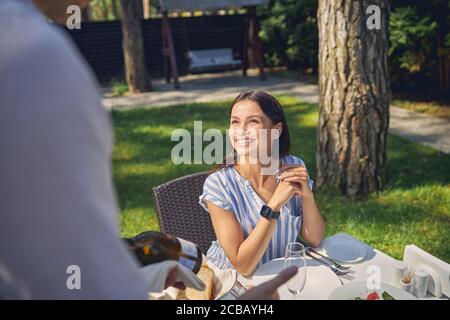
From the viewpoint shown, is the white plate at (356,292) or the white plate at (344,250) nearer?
the white plate at (356,292)

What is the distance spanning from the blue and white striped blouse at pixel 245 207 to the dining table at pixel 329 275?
0.29 m

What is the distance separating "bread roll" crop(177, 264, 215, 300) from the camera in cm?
179

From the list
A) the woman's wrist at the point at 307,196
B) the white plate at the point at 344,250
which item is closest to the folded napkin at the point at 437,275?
the white plate at the point at 344,250

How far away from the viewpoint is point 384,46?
4.95 metres

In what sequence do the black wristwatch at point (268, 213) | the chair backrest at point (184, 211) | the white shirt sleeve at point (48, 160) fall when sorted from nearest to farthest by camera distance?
the white shirt sleeve at point (48, 160) < the black wristwatch at point (268, 213) < the chair backrest at point (184, 211)

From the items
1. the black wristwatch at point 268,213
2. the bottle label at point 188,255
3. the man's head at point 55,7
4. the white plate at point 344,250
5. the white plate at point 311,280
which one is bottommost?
the white plate at point 311,280

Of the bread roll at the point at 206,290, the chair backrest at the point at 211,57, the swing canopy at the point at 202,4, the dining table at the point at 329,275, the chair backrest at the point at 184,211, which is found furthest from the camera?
the chair backrest at the point at 211,57

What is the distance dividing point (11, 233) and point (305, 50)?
1187 centimetres

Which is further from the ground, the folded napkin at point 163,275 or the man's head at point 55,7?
the man's head at point 55,7

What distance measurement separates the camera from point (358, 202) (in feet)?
16.9

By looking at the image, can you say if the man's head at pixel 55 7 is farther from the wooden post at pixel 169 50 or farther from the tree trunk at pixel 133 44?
the wooden post at pixel 169 50

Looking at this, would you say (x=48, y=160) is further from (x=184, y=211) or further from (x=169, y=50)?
(x=169, y=50)

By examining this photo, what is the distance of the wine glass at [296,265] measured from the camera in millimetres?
1861

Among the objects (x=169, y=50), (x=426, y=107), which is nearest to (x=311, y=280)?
(x=426, y=107)
